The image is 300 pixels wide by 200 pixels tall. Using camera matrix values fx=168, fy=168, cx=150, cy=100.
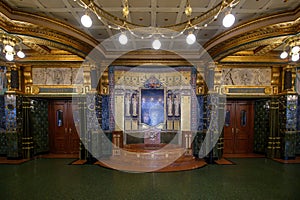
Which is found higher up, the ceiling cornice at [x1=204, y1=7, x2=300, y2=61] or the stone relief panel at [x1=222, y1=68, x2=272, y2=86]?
the ceiling cornice at [x1=204, y1=7, x2=300, y2=61]

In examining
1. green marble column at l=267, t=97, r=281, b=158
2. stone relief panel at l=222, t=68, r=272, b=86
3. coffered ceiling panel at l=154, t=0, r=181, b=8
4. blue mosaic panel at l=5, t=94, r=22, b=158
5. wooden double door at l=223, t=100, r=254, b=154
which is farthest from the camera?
wooden double door at l=223, t=100, r=254, b=154

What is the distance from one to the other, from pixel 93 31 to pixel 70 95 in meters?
2.91

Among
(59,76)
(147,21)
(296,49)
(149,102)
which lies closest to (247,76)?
(296,49)

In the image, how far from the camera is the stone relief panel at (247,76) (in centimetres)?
658

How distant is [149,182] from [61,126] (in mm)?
4947

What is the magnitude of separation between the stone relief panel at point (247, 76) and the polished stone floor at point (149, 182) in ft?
9.95

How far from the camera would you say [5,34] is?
13.0 ft

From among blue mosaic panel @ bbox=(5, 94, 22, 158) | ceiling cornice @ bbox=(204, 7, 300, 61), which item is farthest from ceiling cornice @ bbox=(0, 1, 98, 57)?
ceiling cornice @ bbox=(204, 7, 300, 61)

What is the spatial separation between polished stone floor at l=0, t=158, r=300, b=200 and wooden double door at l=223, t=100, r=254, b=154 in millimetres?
1597

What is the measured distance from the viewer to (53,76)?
21.6ft

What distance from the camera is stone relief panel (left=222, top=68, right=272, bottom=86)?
21.6ft

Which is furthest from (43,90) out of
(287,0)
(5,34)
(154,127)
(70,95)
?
(287,0)

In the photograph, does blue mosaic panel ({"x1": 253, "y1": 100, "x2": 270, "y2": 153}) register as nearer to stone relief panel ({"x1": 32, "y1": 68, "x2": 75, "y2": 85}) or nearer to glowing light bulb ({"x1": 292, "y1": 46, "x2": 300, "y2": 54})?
glowing light bulb ({"x1": 292, "y1": 46, "x2": 300, "y2": 54})

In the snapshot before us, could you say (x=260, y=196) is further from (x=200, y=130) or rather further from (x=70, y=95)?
(x=70, y=95)
